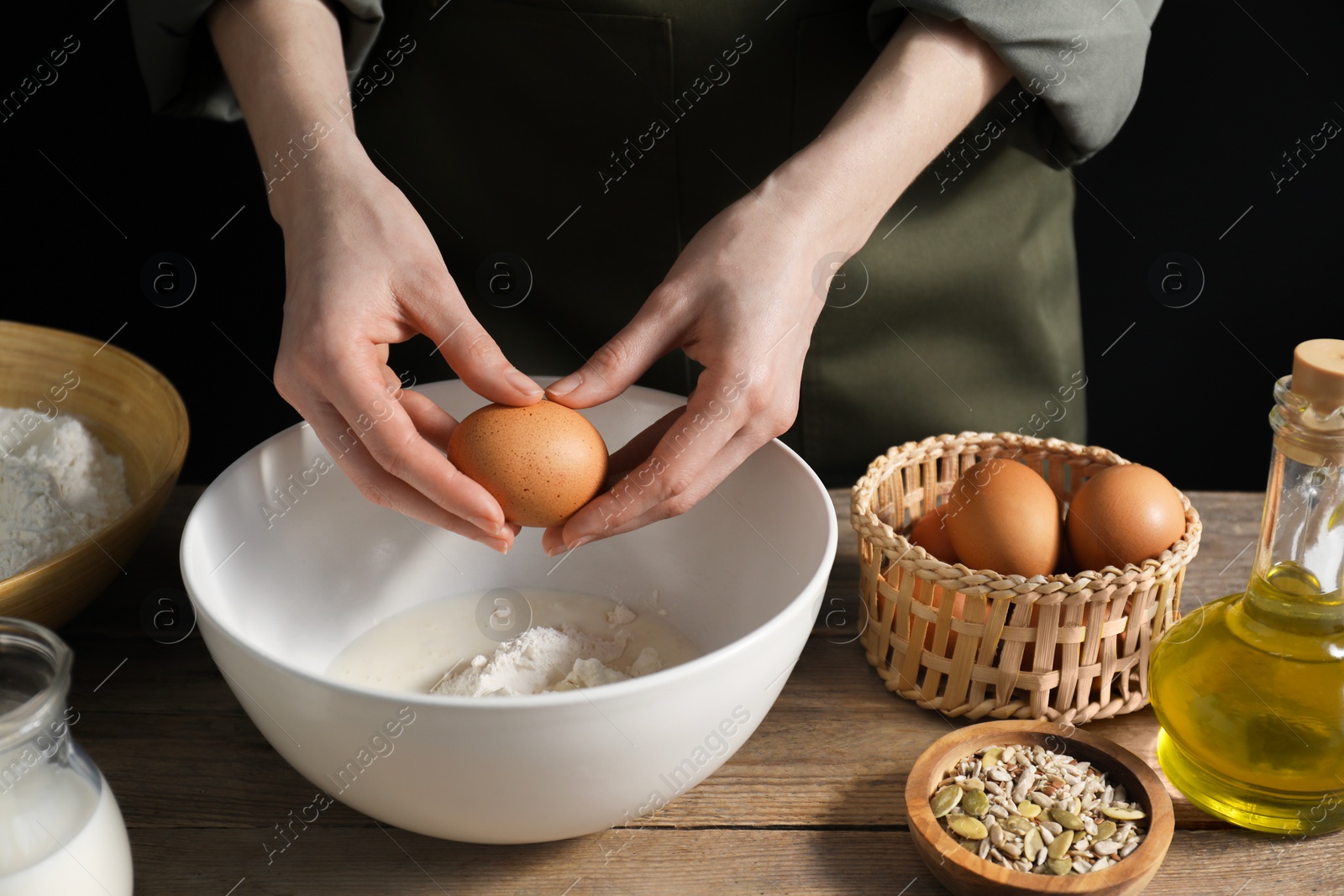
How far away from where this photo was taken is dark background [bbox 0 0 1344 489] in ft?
6.28

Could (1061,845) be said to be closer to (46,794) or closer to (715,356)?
(715,356)

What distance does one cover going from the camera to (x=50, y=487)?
106 cm

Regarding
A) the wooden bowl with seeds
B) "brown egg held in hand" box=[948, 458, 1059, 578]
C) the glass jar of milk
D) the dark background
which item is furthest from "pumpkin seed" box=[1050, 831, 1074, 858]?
the dark background

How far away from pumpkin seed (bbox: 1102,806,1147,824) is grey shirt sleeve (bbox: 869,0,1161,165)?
75cm

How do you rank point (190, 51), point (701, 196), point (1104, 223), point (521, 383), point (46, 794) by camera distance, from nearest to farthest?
point (46, 794) < point (521, 383) < point (190, 51) < point (701, 196) < point (1104, 223)

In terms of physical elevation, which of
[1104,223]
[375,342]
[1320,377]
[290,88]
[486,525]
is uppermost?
[290,88]

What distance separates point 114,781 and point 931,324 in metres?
1.14

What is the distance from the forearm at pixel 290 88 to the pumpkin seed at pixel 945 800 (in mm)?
752

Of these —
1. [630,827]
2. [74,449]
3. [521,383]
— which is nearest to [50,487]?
[74,449]

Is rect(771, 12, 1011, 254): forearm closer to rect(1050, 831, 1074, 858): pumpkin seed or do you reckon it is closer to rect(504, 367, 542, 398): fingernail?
rect(504, 367, 542, 398): fingernail

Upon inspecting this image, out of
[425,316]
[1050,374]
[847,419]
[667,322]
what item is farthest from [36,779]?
[1050,374]

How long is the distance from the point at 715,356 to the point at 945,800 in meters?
0.40

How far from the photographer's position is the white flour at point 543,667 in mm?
896

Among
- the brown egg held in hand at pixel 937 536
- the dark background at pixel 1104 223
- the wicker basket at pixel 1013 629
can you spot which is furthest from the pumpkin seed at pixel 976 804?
the dark background at pixel 1104 223
